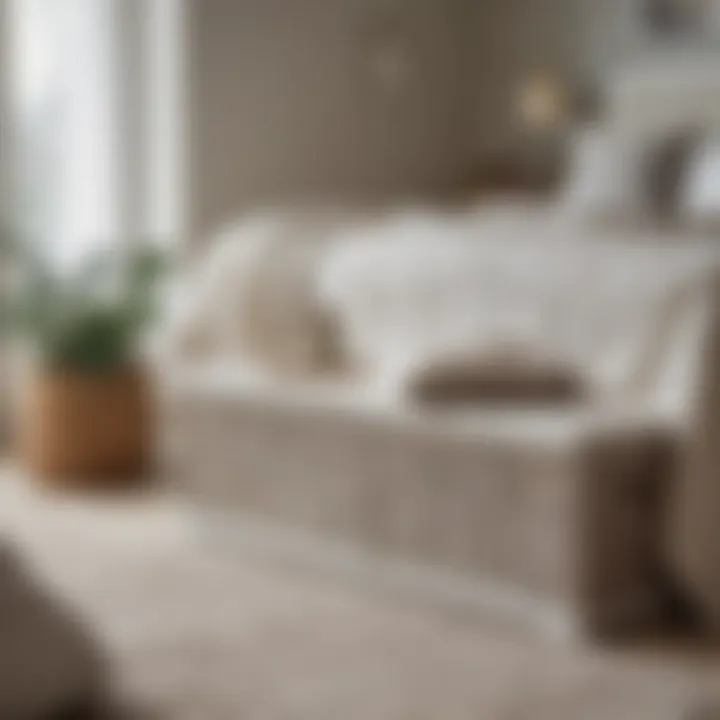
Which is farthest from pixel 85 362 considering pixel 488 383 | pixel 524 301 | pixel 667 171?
pixel 667 171

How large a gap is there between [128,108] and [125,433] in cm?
126

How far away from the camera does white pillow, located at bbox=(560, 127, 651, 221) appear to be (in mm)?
4688

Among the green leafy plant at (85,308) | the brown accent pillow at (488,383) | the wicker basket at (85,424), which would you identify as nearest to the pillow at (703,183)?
the brown accent pillow at (488,383)

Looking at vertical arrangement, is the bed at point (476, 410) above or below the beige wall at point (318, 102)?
below

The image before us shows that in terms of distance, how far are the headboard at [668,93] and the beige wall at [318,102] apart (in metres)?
0.77

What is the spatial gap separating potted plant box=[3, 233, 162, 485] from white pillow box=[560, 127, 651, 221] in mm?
1305

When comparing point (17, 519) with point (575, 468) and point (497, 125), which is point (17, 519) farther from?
point (497, 125)

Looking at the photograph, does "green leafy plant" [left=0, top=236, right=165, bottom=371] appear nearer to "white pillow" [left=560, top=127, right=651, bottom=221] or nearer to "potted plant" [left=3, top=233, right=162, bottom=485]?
"potted plant" [left=3, top=233, right=162, bottom=485]

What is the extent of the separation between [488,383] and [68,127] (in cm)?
251

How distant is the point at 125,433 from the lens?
4.86 m

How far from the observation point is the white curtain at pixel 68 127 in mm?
5359

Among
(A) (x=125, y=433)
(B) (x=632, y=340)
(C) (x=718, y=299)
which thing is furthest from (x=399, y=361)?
(A) (x=125, y=433)

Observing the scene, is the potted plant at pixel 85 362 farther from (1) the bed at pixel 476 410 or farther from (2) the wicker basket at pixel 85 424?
(1) the bed at pixel 476 410

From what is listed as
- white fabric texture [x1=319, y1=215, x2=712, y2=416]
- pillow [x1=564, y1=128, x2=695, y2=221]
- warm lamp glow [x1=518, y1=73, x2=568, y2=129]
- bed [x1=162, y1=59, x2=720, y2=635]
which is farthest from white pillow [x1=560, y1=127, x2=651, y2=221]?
warm lamp glow [x1=518, y1=73, x2=568, y2=129]
